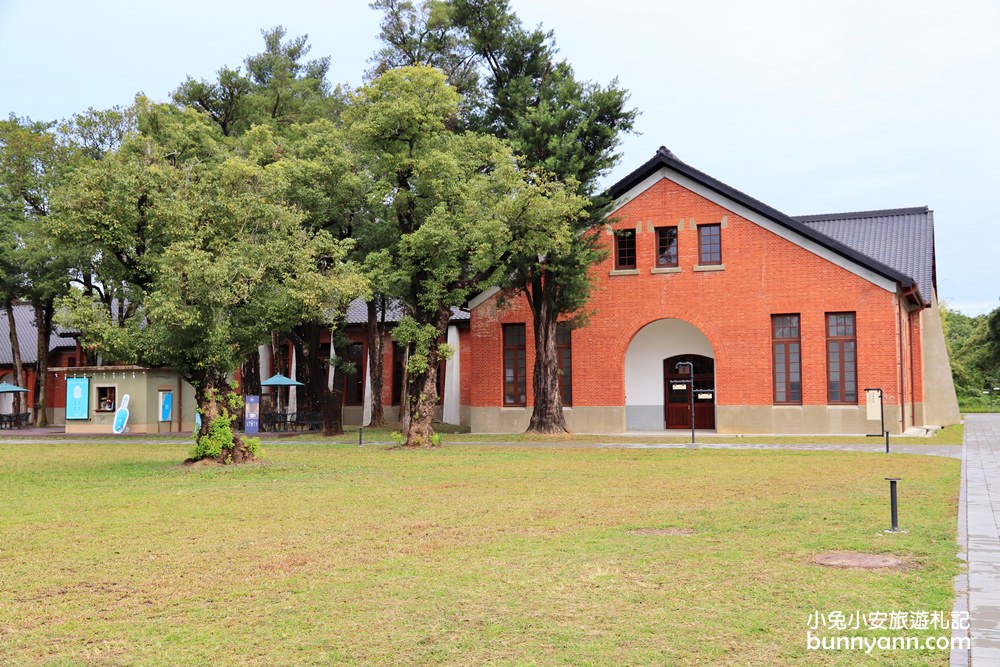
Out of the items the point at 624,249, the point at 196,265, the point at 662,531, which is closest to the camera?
the point at 662,531

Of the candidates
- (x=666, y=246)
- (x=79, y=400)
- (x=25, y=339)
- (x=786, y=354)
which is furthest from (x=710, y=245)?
(x=25, y=339)

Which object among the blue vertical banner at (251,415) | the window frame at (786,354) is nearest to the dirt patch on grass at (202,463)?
the blue vertical banner at (251,415)

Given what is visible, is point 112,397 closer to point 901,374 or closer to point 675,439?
point 675,439

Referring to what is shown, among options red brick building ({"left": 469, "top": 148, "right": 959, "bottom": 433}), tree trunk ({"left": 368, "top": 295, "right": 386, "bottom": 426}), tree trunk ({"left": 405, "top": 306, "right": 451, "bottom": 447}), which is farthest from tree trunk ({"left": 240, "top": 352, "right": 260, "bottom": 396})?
tree trunk ({"left": 405, "top": 306, "right": 451, "bottom": 447})

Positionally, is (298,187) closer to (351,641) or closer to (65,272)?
(65,272)

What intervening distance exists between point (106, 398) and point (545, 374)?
18.4 metres

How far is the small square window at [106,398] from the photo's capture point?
119ft

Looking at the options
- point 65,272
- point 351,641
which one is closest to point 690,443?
point 351,641

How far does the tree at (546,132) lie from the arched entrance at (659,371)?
3.20m

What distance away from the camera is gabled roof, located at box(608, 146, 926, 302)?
2820 centimetres

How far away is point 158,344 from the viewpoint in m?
17.9

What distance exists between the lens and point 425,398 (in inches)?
1009

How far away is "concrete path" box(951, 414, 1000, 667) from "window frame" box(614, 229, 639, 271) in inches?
616

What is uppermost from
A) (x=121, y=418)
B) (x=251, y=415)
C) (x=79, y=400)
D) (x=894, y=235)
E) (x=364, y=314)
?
(x=894, y=235)
